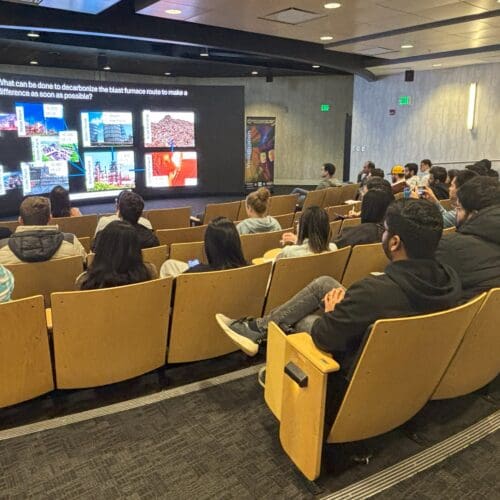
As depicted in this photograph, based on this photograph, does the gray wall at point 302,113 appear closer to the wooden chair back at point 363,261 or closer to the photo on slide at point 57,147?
the photo on slide at point 57,147

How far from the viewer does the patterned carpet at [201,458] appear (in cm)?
194

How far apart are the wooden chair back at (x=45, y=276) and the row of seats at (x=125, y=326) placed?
1.46 feet

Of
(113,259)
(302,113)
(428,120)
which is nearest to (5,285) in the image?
(113,259)

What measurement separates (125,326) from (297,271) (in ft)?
3.74

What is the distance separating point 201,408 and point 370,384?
1.09 metres

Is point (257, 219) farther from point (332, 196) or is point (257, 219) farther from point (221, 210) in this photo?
point (332, 196)

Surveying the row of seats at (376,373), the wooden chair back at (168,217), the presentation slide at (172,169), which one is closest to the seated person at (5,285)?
the row of seats at (376,373)

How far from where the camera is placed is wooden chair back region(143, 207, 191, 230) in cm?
569

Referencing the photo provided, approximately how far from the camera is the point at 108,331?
2307mm

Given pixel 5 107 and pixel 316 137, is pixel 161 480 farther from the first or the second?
pixel 316 137

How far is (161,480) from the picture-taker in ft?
6.55

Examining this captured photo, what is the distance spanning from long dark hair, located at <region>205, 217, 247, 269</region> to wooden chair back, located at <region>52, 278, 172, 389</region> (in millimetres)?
454

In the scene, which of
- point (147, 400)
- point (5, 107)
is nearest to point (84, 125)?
point (5, 107)

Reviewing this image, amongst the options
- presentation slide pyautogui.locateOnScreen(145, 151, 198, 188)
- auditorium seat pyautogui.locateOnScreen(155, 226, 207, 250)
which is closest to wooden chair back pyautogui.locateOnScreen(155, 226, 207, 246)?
auditorium seat pyautogui.locateOnScreen(155, 226, 207, 250)
